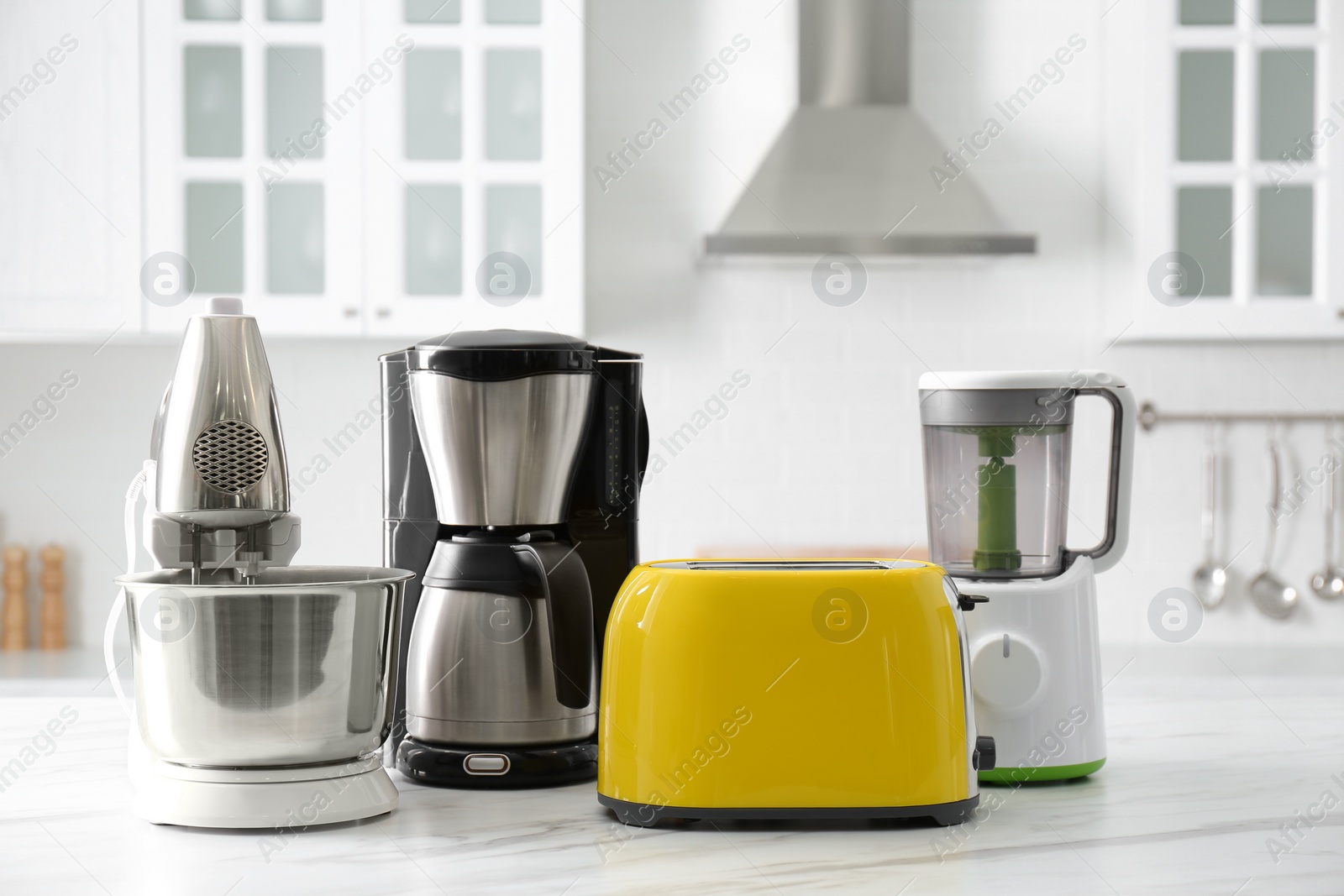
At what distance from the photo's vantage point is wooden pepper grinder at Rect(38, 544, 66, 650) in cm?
245

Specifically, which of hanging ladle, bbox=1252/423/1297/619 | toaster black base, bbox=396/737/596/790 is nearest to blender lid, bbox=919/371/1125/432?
toaster black base, bbox=396/737/596/790

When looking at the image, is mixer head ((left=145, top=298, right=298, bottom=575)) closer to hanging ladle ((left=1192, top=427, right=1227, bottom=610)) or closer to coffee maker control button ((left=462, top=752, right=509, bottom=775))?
coffee maker control button ((left=462, top=752, right=509, bottom=775))

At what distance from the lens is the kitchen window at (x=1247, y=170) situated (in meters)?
2.35

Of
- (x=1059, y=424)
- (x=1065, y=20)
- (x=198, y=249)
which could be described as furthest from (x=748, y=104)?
(x=1059, y=424)

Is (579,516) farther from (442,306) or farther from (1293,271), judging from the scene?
(1293,271)

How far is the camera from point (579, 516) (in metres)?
0.96

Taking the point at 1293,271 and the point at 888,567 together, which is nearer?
the point at 888,567

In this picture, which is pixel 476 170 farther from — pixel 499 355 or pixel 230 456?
pixel 230 456

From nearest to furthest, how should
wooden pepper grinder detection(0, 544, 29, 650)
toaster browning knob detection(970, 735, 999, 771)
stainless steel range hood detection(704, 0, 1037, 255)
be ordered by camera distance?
1. toaster browning knob detection(970, 735, 999, 771)
2. stainless steel range hood detection(704, 0, 1037, 255)
3. wooden pepper grinder detection(0, 544, 29, 650)

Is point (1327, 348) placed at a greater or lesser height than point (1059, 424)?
greater

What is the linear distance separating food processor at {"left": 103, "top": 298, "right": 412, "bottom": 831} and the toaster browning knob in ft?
1.31

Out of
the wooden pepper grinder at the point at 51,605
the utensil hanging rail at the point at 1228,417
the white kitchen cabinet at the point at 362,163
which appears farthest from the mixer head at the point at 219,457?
the utensil hanging rail at the point at 1228,417

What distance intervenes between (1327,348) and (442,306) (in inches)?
76.5

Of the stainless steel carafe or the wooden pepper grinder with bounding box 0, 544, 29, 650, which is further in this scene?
the wooden pepper grinder with bounding box 0, 544, 29, 650
